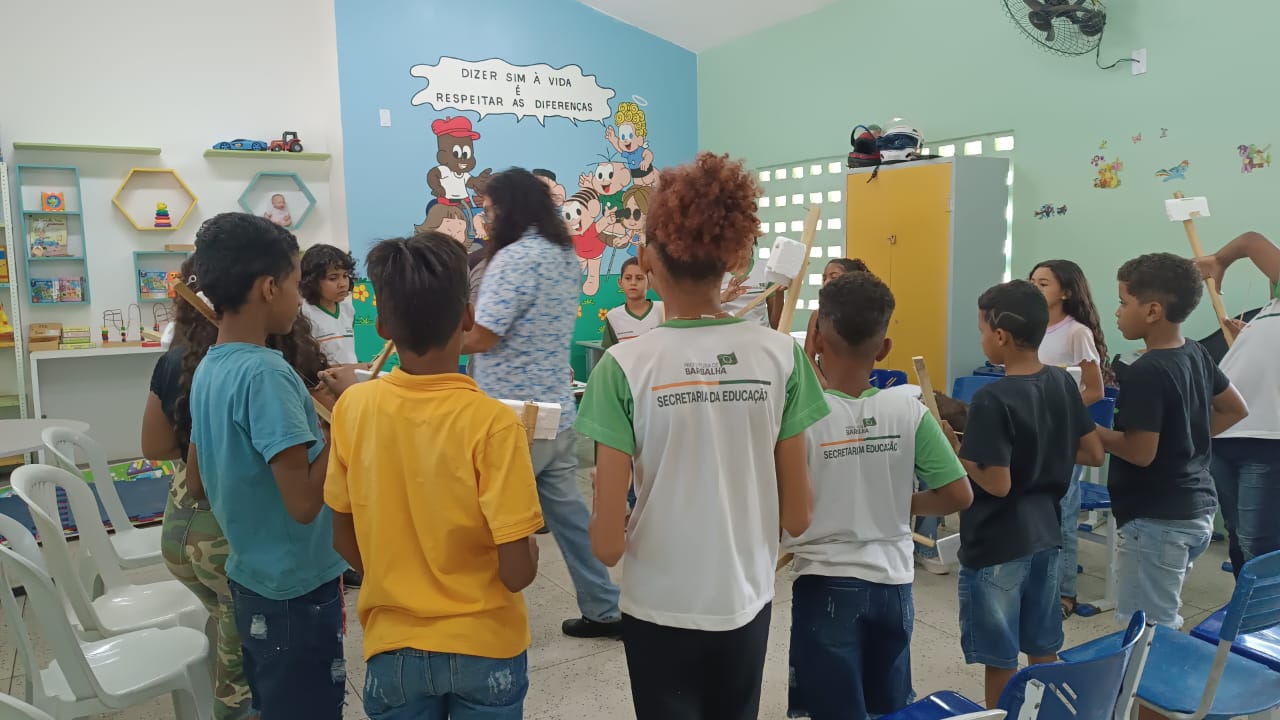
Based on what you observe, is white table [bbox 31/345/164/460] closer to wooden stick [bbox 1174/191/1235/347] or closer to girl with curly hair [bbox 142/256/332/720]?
girl with curly hair [bbox 142/256/332/720]

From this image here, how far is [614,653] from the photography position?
2.82m

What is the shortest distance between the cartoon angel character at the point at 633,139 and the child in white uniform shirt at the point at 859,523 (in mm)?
5553

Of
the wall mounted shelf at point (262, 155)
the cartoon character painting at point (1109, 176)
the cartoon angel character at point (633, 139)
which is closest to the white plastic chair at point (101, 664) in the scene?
the cartoon character painting at point (1109, 176)

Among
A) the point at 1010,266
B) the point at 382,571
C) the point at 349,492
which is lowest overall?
the point at 382,571

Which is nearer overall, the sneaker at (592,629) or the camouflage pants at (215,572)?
the camouflage pants at (215,572)

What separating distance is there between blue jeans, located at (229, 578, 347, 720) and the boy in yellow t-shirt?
1.14ft

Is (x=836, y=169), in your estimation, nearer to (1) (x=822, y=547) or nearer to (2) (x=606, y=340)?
(2) (x=606, y=340)

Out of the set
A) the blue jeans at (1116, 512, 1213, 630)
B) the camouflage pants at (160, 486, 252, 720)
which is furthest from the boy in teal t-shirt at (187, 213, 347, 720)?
the blue jeans at (1116, 512, 1213, 630)

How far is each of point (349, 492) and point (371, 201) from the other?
518 cm

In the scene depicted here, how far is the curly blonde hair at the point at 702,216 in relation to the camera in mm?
1338

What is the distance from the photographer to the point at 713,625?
133cm

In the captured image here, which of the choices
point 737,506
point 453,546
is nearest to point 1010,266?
point 737,506

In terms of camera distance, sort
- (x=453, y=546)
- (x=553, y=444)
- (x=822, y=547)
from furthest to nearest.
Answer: (x=553, y=444), (x=822, y=547), (x=453, y=546)

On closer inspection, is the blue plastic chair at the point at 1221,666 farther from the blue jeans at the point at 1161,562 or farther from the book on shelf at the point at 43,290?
the book on shelf at the point at 43,290
